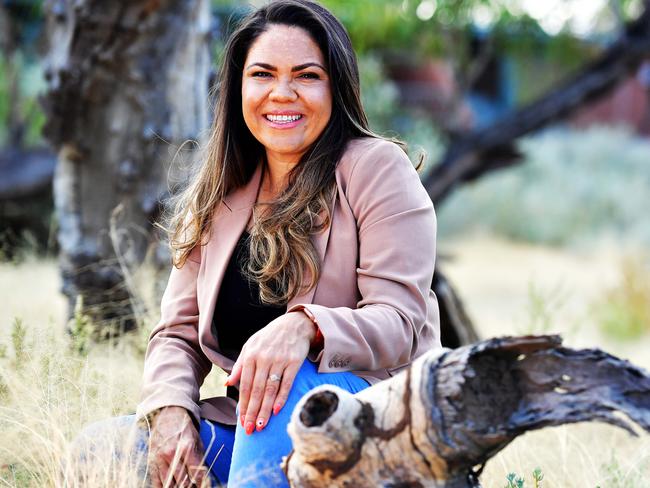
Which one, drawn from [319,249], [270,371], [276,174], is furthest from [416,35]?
[270,371]

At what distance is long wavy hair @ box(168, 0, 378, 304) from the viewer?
8.27 ft

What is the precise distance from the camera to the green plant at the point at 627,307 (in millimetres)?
7992

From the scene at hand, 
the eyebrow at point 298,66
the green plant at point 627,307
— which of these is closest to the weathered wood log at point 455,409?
the eyebrow at point 298,66

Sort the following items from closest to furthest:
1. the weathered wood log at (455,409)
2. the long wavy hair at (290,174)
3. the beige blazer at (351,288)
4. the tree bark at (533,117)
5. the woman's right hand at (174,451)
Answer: the weathered wood log at (455,409) → the beige blazer at (351,288) → the woman's right hand at (174,451) → the long wavy hair at (290,174) → the tree bark at (533,117)

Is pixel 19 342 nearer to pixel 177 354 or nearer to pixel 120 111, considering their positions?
pixel 177 354

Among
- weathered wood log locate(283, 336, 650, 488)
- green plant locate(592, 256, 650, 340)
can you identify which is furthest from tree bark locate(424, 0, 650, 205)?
weathered wood log locate(283, 336, 650, 488)

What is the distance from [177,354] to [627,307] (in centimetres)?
639

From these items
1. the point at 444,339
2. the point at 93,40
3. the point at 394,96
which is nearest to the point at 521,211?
the point at 394,96

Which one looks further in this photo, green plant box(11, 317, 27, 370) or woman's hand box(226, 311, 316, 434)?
green plant box(11, 317, 27, 370)

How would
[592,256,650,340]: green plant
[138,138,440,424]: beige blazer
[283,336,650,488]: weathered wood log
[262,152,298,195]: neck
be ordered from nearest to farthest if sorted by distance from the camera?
[283,336,650,488]: weathered wood log, [138,138,440,424]: beige blazer, [262,152,298,195]: neck, [592,256,650,340]: green plant

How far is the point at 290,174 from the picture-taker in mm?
2746

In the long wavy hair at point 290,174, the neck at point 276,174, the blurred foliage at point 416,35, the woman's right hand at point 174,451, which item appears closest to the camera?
the woman's right hand at point 174,451

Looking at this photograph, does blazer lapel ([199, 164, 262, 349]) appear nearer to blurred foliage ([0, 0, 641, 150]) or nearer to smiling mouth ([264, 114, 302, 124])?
smiling mouth ([264, 114, 302, 124])

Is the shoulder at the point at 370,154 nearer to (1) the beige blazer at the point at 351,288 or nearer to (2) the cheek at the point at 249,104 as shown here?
(1) the beige blazer at the point at 351,288
